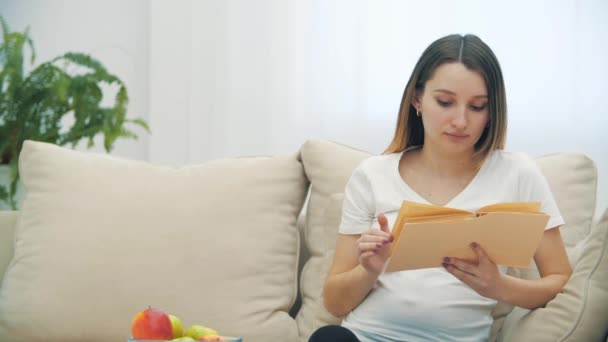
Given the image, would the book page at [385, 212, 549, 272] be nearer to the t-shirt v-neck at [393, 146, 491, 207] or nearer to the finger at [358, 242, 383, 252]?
the finger at [358, 242, 383, 252]

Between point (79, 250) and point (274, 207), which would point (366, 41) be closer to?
point (274, 207)

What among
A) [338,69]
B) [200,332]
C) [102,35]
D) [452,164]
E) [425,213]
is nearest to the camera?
[200,332]

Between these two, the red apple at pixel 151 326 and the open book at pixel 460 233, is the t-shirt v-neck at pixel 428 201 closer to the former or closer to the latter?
the open book at pixel 460 233

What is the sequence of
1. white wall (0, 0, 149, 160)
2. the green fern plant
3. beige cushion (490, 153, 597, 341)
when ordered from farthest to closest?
white wall (0, 0, 149, 160)
the green fern plant
beige cushion (490, 153, 597, 341)

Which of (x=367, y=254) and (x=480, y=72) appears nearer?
(x=367, y=254)

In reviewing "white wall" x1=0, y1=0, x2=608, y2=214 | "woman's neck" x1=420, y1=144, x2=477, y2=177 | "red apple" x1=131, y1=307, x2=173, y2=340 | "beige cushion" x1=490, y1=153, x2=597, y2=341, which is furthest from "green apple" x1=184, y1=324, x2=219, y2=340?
"white wall" x1=0, y1=0, x2=608, y2=214

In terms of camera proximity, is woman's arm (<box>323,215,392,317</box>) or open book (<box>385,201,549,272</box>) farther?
woman's arm (<box>323,215,392,317</box>)

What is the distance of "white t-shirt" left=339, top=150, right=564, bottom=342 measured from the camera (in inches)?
55.9

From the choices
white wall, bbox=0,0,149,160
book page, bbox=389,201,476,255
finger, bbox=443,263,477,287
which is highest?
white wall, bbox=0,0,149,160

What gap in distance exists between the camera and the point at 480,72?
148 cm

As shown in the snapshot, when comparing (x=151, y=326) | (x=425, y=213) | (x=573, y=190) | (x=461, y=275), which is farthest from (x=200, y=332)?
(x=573, y=190)

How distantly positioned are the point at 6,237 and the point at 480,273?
4.18 ft

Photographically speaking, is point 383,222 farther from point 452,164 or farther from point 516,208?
point 452,164

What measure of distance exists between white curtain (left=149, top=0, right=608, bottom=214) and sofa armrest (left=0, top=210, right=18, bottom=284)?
3.83ft
